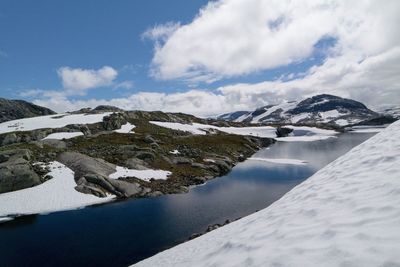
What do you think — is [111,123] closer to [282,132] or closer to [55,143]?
[55,143]

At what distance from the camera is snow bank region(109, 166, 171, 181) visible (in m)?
54.2

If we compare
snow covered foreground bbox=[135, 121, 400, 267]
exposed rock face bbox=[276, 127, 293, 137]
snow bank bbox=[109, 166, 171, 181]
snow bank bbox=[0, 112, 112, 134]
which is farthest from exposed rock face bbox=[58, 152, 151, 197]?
exposed rock face bbox=[276, 127, 293, 137]

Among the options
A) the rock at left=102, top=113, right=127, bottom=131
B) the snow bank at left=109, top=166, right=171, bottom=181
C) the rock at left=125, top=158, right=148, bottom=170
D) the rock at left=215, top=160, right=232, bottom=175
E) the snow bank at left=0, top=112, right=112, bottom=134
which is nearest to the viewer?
the snow bank at left=109, top=166, right=171, bottom=181

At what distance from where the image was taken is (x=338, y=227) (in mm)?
7215

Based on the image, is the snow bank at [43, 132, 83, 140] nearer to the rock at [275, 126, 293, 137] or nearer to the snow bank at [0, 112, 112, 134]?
the snow bank at [0, 112, 112, 134]

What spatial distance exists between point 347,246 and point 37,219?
38608 millimetres

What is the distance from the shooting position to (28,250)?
29172 mm

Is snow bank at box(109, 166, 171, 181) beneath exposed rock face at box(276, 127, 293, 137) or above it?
beneath

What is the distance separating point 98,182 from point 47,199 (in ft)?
25.2

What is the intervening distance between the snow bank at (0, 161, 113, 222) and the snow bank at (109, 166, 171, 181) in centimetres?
783

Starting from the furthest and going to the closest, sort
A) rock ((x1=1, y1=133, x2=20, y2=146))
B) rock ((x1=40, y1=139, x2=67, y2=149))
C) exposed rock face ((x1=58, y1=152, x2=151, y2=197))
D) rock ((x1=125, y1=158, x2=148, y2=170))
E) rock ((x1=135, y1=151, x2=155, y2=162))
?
rock ((x1=1, y1=133, x2=20, y2=146)) < rock ((x1=40, y1=139, x2=67, y2=149)) < rock ((x1=135, y1=151, x2=155, y2=162)) < rock ((x1=125, y1=158, x2=148, y2=170)) < exposed rock face ((x1=58, y1=152, x2=151, y2=197))

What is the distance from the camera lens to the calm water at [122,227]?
27562 mm

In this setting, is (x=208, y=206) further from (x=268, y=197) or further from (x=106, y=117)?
(x=106, y=117)

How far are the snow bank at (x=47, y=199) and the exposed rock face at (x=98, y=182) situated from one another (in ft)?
4.08
